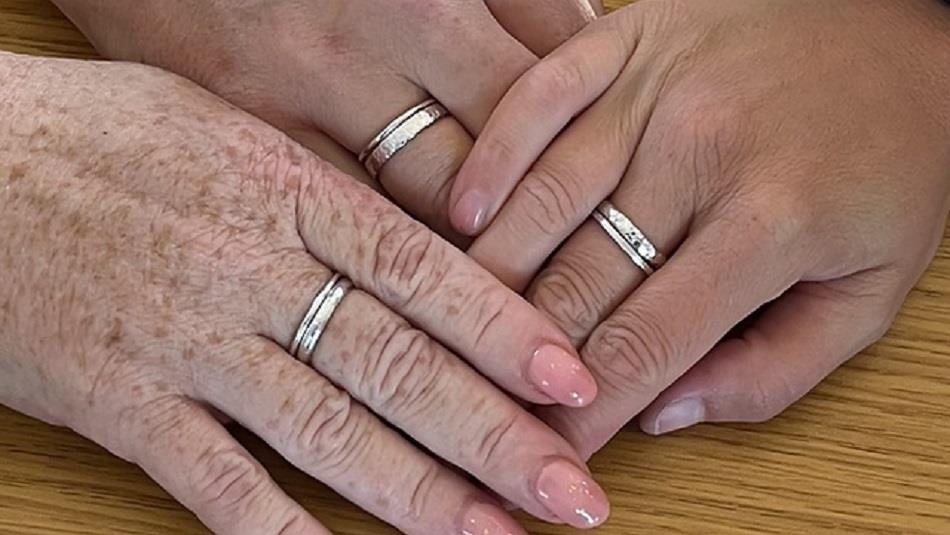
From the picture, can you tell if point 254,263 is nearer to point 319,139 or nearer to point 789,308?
point 319,139

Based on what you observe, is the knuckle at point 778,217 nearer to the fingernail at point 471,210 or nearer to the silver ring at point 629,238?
the silver ring at point 629,238

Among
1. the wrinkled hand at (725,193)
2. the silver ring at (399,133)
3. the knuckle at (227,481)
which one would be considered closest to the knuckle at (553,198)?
the wrinkled hand at (725,193)

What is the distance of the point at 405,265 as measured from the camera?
86 cm

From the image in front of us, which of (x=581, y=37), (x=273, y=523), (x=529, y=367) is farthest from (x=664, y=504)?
(x=581, y=37)

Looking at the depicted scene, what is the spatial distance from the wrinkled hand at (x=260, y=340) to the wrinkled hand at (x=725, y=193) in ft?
0.18

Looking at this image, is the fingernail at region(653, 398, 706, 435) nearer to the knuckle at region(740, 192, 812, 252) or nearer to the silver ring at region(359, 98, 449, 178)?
the knuckle at region(740, 192, 812, 252)

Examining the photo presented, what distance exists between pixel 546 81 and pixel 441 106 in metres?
0.09

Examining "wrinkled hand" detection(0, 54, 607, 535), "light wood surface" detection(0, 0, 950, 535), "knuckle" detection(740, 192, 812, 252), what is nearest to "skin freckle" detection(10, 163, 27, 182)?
"wrinkled hand" detection(0, 54, 607, 535)

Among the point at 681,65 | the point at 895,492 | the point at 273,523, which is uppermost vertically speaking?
the point at 681,65

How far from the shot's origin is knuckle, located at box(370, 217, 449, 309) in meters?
0.85

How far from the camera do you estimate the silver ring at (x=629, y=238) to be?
894mm

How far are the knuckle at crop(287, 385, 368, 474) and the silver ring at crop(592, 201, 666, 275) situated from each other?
218 mm

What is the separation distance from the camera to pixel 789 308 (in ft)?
2.97

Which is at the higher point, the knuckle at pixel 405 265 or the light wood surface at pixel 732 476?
the knuckle at pixel 405 265
